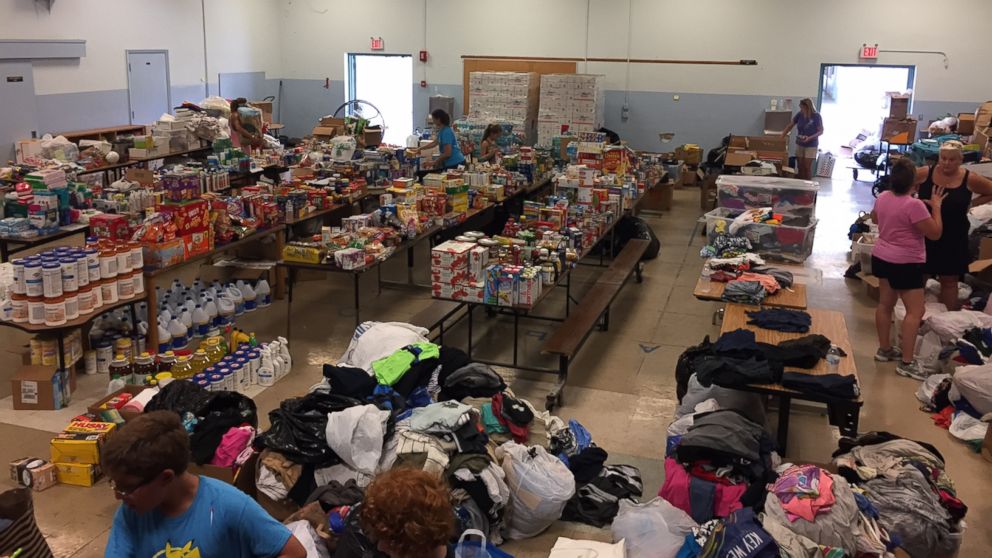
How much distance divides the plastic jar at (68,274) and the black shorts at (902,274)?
632cm

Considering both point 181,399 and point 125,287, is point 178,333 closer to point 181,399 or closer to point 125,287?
point 125,287

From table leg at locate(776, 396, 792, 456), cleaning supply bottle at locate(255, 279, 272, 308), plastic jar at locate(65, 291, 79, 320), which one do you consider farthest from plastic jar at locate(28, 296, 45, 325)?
table leg at locate(776, 396, 792, 456)

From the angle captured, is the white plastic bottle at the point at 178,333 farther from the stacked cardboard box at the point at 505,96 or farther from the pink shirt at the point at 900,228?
the stacked cardboard box at the point at 505,96

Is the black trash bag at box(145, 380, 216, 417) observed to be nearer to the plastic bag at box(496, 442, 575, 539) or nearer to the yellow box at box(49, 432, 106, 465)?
the yellow box at box(49, 432, 106, 465)

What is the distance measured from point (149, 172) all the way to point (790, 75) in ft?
42.4

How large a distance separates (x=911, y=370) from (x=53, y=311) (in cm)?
682

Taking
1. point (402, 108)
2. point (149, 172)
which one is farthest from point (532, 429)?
point (402, 108)

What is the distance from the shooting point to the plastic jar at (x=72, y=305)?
6.37 metres

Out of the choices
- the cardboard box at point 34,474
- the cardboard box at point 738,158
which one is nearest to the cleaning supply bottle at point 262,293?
the cardboard box at point 34,474

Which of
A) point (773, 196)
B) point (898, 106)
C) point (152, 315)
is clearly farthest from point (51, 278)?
Answer: point (898, 106)

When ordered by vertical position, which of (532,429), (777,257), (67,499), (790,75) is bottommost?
(67,499)

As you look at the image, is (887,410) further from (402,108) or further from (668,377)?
(402,108)

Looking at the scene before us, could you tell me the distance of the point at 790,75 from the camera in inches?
712

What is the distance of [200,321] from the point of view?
25.7 ft
